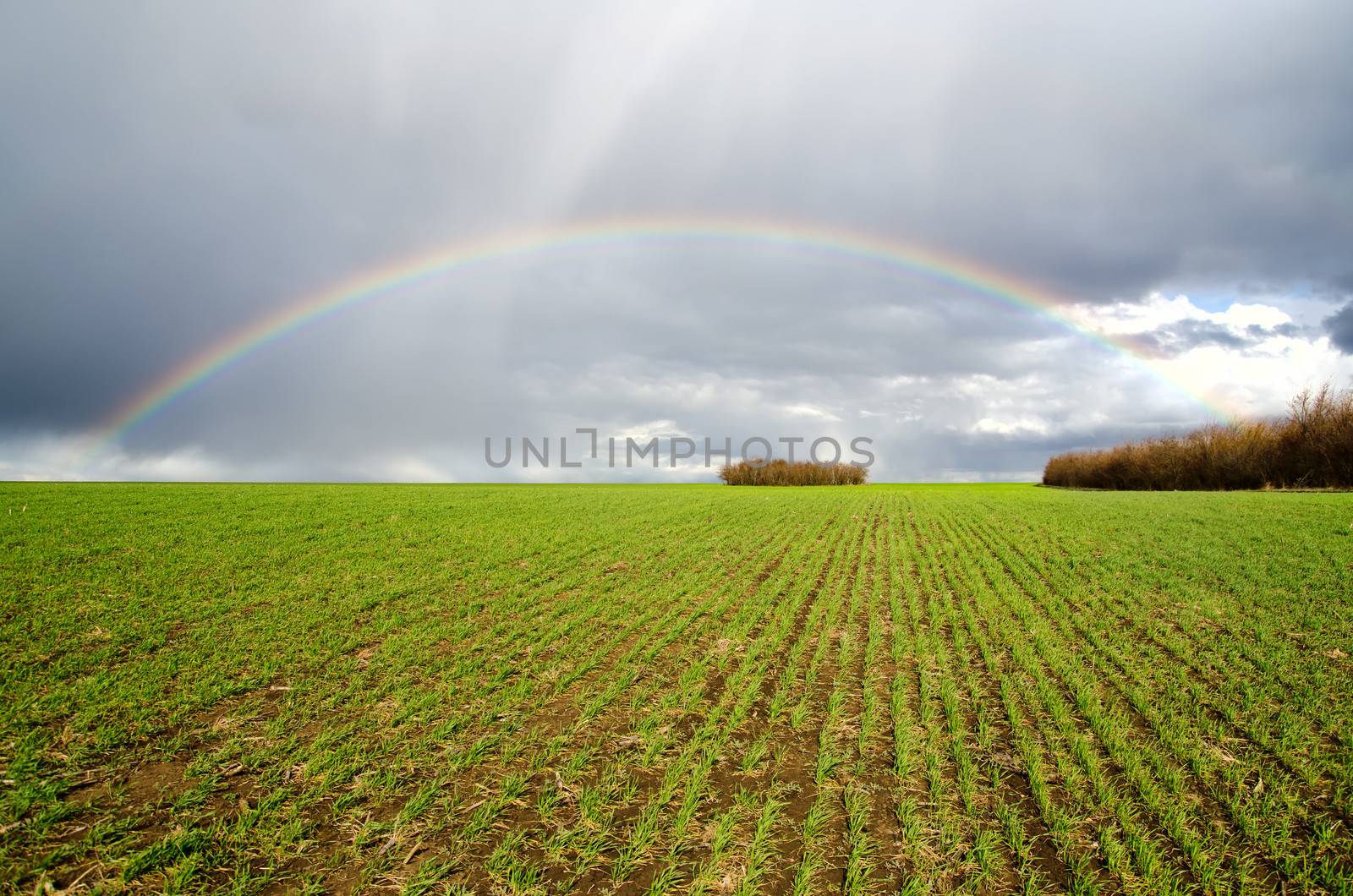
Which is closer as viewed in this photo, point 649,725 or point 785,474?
point 649,725

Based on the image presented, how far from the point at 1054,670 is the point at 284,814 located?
29.0ft

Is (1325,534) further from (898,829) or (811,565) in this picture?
(898,829)

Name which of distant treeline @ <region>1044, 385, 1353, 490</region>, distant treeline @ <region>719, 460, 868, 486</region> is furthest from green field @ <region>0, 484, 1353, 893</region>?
distant treeline @ <region>719, 460, 868, 486</region>

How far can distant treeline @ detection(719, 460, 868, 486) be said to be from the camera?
94.8 metres

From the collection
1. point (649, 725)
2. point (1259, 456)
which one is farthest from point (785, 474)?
point (649, 725)

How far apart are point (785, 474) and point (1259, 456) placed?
55469 mm

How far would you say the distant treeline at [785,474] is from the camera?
94.8 m

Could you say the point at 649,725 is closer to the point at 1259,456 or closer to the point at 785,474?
the point at 1259,456

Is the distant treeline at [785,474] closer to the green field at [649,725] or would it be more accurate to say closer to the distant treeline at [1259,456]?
the distant treeline at [1259,456]

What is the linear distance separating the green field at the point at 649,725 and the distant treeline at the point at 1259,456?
45087 mm

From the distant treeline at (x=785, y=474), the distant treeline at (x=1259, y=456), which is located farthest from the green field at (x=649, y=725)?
the distant treeline at (x=785, y=474)

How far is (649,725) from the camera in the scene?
6.20m

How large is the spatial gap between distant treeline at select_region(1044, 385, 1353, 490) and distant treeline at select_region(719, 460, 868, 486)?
38433mm

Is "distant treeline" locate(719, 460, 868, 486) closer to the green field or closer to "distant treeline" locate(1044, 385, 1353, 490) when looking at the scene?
"distant treeline" locate(1044, 385, 1353, 490)
